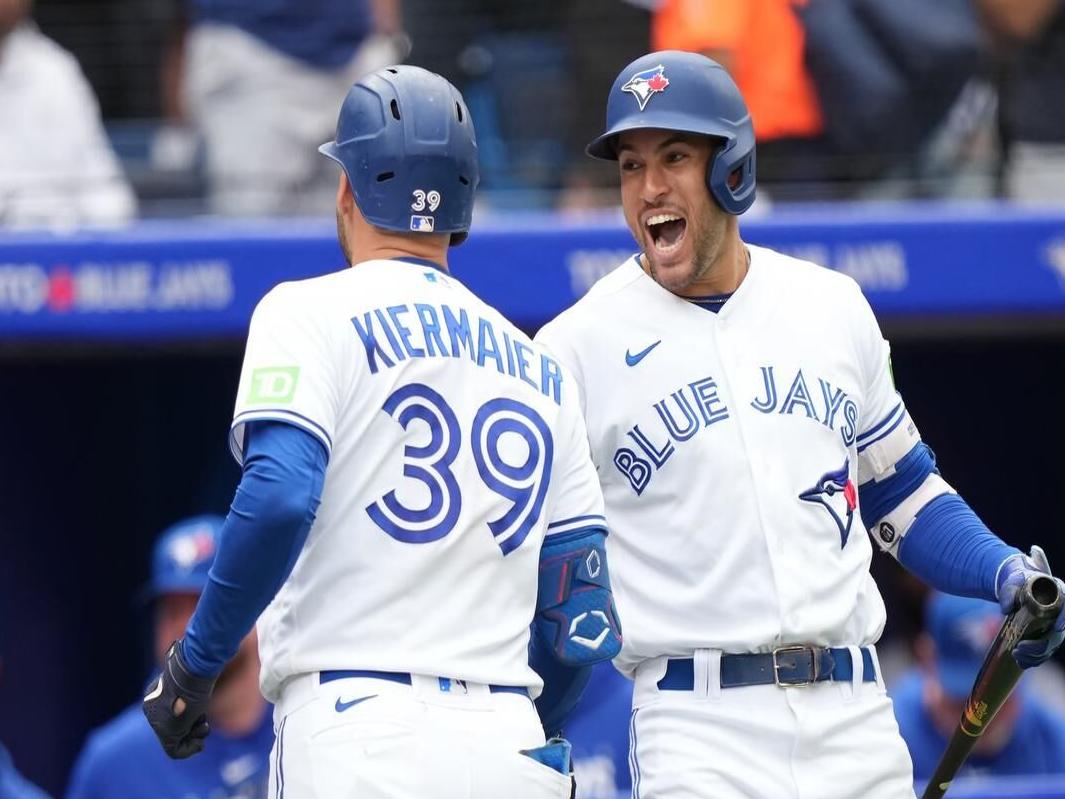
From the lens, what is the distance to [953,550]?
369 centimetres

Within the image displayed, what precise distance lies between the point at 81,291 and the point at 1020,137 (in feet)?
8.90

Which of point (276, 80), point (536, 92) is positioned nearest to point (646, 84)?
point (536, 92)

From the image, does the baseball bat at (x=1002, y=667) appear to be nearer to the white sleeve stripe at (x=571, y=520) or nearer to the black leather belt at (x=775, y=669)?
the black leather belt at (x=775, y=669)

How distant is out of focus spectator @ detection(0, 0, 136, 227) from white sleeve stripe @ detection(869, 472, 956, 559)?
302cm

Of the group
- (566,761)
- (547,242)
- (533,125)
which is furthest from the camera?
(533,125)

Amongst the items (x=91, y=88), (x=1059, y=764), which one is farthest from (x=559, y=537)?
(x=91, y=88)

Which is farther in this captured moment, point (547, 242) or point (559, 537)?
point (547, 242)

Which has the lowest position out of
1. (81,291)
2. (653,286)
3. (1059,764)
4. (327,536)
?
(1059,764)

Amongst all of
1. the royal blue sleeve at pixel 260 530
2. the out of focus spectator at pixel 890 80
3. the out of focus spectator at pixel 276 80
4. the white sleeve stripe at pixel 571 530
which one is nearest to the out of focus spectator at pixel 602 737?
the out of focus spectator at pixel 890 80

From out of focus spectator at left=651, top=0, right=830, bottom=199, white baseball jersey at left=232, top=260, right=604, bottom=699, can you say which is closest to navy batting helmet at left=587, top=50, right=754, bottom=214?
white baseball jersey at left=232, top=260, right=604, bottom=699

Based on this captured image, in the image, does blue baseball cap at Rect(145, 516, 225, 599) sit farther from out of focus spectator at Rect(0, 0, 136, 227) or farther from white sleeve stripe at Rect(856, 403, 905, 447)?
white sleeve stripe at Rect(856, 403, 905, 447)

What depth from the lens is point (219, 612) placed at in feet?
9.96

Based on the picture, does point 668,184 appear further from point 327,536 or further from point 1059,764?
point 1059,764

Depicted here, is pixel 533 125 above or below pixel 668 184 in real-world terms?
below
